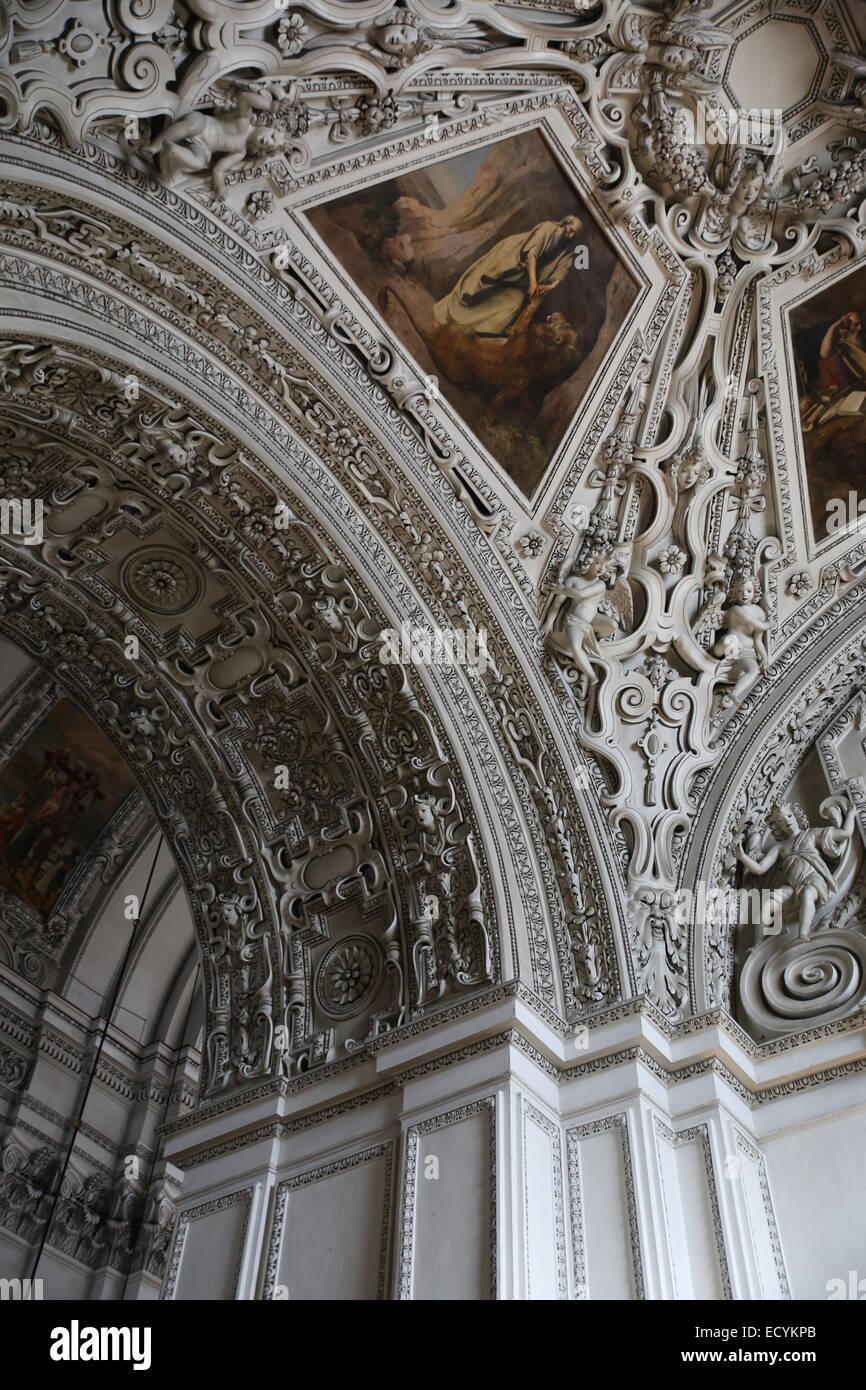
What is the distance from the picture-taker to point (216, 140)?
7.66m

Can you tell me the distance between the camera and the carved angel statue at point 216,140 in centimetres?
747

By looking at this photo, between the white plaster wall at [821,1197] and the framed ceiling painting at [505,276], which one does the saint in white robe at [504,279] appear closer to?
the framed ceiling painting at [505,276]

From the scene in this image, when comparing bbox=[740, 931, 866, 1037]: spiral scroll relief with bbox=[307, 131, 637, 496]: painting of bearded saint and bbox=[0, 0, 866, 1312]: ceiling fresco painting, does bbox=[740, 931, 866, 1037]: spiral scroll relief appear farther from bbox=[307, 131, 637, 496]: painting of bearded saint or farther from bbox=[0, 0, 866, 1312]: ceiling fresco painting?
bbox=[307, 131, 637, 496]: painting of bearded saint

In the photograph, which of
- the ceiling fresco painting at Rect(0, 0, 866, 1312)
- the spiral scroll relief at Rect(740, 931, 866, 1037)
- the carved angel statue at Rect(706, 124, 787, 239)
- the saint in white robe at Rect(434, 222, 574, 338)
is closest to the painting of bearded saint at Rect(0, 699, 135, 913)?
the ceiling fresco painting at Rect(0, 0, 866, 1312)

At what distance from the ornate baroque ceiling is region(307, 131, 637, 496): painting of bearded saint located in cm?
3

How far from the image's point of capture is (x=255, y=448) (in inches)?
338

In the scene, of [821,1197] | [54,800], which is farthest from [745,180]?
[54,800]

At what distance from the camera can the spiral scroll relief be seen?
8.27 m

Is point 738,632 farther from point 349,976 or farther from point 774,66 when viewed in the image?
point 774,66

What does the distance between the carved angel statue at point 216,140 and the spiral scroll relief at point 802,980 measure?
6.33 metres

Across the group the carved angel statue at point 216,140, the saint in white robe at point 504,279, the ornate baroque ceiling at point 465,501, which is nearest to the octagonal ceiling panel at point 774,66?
the ornate baroque ceiling at point 465,501

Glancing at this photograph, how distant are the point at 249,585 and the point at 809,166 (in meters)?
5.39
